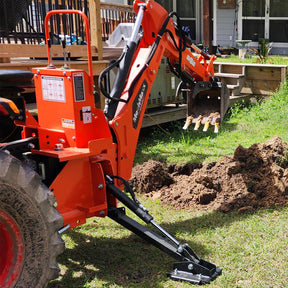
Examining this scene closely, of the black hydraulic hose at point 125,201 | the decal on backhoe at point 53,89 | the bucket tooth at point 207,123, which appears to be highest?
the decal on backhoe at point 53,89

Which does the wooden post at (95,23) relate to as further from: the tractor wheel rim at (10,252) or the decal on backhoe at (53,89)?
the tractor wheel rim at (10,252)

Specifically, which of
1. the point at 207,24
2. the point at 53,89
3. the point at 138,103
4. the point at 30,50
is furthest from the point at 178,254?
the point at 207,24

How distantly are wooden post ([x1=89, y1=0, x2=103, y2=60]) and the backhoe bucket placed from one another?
6.03 feet

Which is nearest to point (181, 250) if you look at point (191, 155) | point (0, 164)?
point (0, 164)

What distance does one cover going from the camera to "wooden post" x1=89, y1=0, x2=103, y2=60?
716cm

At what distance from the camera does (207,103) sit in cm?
648

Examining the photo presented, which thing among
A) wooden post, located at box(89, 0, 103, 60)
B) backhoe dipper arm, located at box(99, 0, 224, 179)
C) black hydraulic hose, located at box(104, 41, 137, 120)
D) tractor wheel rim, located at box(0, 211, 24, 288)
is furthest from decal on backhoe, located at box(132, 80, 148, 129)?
wooden post, located at box(89, 0, 103, 60)

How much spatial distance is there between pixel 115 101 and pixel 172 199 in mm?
1622

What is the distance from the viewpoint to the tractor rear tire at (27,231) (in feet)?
10.7

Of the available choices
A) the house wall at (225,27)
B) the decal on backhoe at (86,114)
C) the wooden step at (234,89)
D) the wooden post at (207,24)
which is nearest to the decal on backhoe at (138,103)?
the decal on backhoe at (86,114)

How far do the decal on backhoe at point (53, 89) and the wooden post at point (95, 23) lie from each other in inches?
130

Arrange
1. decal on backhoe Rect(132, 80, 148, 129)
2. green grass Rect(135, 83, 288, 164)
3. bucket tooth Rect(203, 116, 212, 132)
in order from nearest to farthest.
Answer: decal on backhoe Rect(132, 80, 148, 129) → bucket tooth Rect(203, 116, 212, 132) → green grass Rect(135, 83, 288, 164)

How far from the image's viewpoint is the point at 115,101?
4.66 m

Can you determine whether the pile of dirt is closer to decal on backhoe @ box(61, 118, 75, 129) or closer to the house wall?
decal on backhoe @ box(61, 118, 75, 129)
